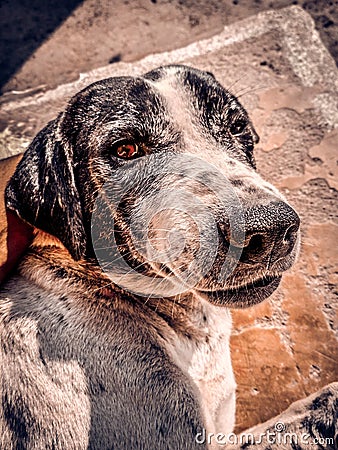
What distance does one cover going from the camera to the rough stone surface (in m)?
3.27

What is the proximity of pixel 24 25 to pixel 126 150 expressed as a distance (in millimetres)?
4053

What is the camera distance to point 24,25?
5645 millimetres

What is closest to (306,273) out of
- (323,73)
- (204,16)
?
(323,73)

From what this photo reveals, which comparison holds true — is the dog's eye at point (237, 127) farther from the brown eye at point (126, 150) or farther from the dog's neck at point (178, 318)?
the dog's neck at point (178, 318)

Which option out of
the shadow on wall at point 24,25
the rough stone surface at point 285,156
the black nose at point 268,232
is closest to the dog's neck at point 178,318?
the rough stone surface at point 285,156

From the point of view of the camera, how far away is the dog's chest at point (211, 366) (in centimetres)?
274

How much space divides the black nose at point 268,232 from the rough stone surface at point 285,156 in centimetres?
135

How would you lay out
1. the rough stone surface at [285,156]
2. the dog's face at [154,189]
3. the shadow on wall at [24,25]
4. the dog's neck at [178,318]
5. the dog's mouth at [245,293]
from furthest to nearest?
the shadow on wall at [24,25], the rough stone surface at [285,156], the dog's neck at [178,318], the dog's mouth at [245,293], the dog's face at [154,189]

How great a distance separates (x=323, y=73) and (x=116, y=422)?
402cm

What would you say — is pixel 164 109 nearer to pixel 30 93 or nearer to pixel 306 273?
pixel 306 273

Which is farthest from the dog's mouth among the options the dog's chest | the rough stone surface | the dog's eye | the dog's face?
the rough stone surface

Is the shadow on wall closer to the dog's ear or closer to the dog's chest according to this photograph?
the dog's ear

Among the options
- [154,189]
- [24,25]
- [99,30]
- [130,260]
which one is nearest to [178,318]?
[130,260]

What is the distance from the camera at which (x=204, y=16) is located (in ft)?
18.0
